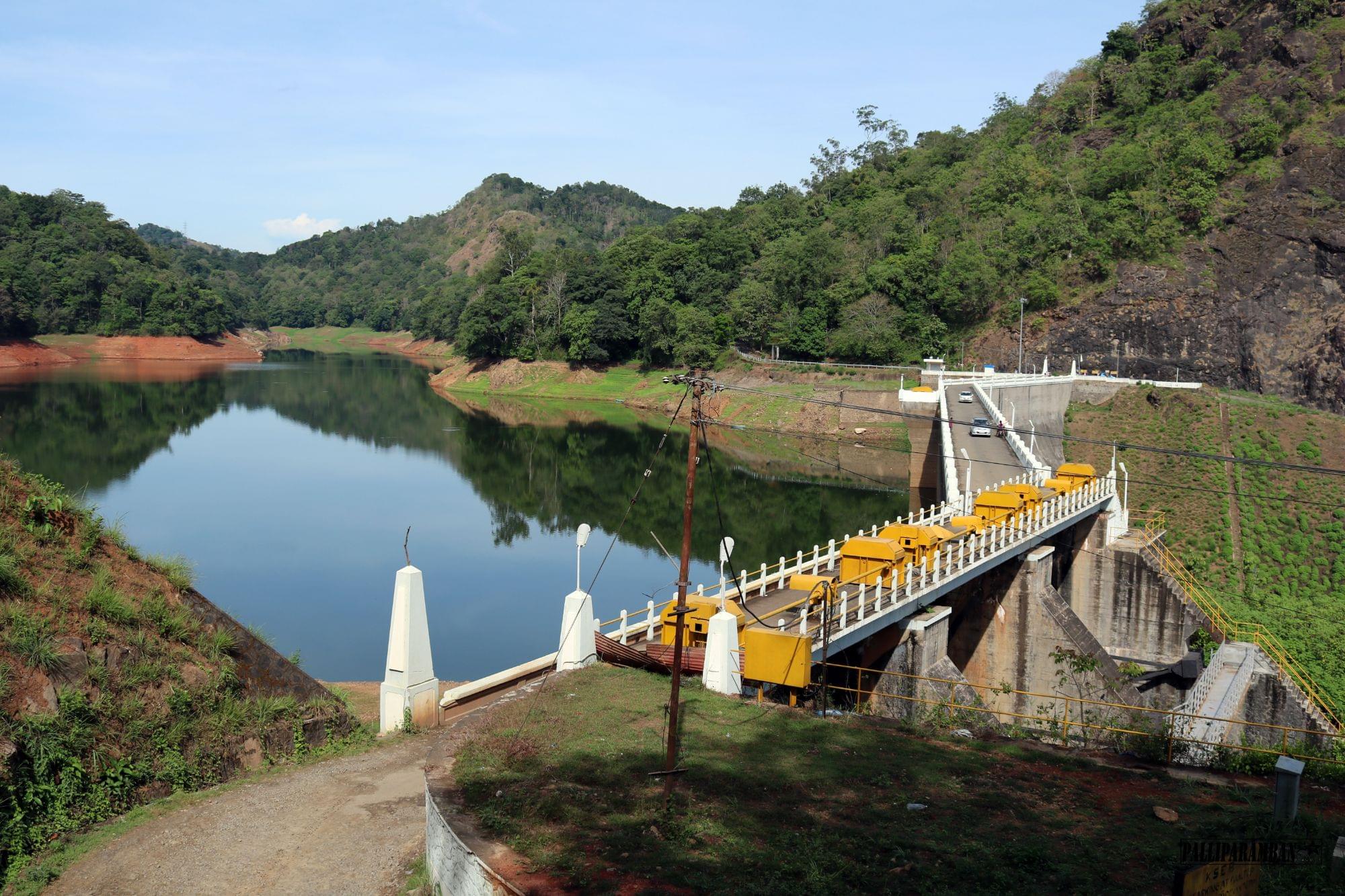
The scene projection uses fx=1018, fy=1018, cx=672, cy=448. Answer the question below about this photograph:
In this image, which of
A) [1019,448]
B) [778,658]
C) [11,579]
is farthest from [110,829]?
[1019,448]

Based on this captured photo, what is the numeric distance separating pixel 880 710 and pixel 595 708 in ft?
31.0

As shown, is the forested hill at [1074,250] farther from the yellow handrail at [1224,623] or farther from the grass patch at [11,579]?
the grass patch at [11,579]

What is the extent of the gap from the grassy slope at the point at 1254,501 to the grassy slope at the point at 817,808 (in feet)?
62.7

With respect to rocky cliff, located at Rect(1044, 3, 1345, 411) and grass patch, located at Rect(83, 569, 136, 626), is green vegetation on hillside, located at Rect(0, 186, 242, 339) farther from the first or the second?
grass patch, located at Rect(83, 569, 136, 626)

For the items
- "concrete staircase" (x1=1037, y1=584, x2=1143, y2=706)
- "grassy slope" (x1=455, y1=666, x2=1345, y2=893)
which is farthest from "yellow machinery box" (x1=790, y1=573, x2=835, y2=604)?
"concrete staircase" (x1=1037, y1=584, x2=1143, y2=706)

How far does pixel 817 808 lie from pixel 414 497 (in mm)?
46839

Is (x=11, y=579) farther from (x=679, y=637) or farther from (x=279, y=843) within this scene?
(x=679, y=637)

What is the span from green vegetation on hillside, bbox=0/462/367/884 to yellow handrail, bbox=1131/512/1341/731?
83.0 ft

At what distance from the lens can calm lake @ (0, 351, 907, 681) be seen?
1414 inches

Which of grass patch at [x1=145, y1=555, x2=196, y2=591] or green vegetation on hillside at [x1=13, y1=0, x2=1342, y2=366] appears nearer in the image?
grass patch at [x1=145, y1=555, x2=196, y2=591]

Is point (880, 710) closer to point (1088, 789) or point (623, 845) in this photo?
point (1088, 789)

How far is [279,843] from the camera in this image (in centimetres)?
1331

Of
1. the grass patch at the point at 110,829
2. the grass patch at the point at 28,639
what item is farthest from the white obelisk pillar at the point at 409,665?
the grass patch at the point at 28,639

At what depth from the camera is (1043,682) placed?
28922 millimetres
